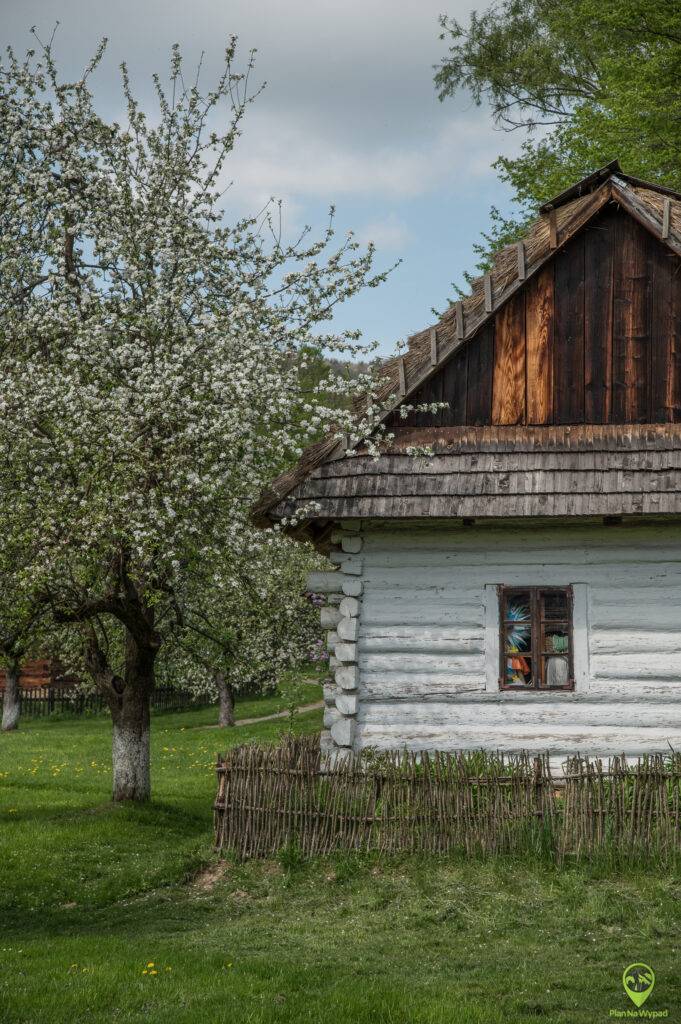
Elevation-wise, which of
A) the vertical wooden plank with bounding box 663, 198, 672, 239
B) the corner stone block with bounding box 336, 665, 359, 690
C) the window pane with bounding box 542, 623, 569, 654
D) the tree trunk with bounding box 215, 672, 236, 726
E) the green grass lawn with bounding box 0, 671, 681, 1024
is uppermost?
the vertical wooden plank with bounding box 663, 198, 672, 239

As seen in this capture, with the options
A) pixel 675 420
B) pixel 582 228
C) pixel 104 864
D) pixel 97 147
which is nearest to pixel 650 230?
pixel 582 228

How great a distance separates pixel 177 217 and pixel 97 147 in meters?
1.46

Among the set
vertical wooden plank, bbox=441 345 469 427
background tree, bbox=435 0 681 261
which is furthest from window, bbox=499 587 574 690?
background tree, bbox=435 0 681 261

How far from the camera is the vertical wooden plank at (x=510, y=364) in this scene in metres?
13.3

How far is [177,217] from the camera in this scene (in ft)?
47.0

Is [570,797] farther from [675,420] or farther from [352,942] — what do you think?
[675,420]

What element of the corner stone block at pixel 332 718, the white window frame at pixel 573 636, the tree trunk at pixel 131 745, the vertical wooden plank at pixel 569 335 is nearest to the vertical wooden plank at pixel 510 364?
the vertical wooden plank at pixel 569 335

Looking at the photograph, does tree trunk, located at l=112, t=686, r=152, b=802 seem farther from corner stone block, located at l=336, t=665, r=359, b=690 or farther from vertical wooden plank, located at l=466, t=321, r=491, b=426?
vertical wooden plank, located at l=466, t=321, r=491, b=426

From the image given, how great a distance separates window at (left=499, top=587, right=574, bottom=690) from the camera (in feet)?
41.2

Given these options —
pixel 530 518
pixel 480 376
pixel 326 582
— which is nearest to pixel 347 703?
pixel 326 582

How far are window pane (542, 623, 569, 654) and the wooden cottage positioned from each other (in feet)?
0.05

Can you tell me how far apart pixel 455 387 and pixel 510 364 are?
0.71 m

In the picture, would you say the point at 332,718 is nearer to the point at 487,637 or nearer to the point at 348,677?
the point at 348,677

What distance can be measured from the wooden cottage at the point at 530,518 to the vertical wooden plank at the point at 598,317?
0.06 feet
